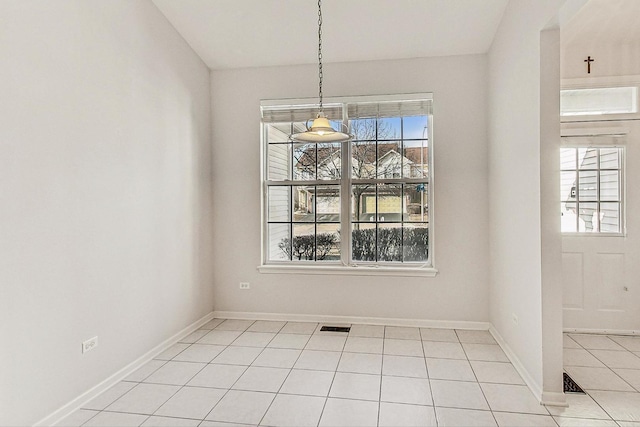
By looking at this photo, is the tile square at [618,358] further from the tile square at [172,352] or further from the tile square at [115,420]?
the tile square at [172,352]

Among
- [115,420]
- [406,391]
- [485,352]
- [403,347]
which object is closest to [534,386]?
[485,352]

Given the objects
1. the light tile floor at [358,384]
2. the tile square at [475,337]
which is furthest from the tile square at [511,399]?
the tile square at [475,337]

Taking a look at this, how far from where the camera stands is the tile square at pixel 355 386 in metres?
2.56

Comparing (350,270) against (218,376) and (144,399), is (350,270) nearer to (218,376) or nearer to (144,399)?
(218,376)

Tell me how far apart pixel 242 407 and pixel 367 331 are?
1.80 m

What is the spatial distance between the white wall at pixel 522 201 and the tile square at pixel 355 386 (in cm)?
110

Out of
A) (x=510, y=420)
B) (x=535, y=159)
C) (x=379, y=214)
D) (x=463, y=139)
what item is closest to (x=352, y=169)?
(x=379, y=214)

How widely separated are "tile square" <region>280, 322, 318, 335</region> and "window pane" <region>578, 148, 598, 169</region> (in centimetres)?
327

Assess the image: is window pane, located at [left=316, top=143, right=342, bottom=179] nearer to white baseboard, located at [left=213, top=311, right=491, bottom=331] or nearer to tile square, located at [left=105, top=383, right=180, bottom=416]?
white baseboard, located at [left=213, top=311, right=491, bottom=331]

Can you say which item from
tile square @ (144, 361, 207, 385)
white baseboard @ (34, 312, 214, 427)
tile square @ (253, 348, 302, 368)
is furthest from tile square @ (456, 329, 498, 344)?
white baseboard @ (34, 312, 214, 427)

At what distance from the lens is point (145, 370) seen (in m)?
3.00

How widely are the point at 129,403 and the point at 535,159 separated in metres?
3.24

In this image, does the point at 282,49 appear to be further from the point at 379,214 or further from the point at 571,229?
the point at 571,229

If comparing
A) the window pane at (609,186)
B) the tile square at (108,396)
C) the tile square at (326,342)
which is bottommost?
the tile square at (108,396)
